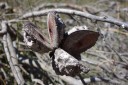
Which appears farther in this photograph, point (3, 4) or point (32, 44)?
point (3, 4)

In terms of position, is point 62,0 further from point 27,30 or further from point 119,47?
point 27,30

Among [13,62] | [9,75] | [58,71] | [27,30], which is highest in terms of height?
[27,30]

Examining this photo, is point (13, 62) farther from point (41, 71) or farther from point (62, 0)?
point (62, 0)

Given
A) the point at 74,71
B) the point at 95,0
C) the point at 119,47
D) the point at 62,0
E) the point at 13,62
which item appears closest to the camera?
the point at 74,71

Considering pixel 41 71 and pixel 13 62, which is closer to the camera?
pixel 13 62

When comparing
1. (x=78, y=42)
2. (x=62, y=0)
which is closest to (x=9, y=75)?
(x=78, y=42)

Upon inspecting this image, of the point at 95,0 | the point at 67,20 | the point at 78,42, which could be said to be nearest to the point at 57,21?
the point at 78,42

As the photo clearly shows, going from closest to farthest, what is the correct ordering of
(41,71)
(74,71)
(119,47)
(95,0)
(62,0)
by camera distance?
1. (74,71)
2. (41,71)
3. (119,47)
4. (62,0)
5. (95,0)

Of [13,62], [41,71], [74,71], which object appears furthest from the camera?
[41,71]

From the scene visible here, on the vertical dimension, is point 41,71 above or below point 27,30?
below
